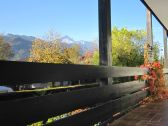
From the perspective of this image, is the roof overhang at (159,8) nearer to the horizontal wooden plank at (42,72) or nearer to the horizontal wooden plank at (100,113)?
the horizontal wooden plank at (100,113)

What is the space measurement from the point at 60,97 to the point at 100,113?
127 cm

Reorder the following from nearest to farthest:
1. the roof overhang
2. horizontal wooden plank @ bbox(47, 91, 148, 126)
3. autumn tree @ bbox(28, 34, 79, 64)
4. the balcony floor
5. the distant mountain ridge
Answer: horizontal wooden plank @ bbox(47, 91, 148, 126), the balcony floor, the roof overhang, autumn tree @ bbox(28, 34, 79, 64), the distant mountain ridge

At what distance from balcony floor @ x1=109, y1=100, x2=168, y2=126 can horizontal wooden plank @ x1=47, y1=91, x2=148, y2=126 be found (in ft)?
0.51

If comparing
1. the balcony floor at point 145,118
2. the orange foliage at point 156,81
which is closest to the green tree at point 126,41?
the orange foliage at point 156,81

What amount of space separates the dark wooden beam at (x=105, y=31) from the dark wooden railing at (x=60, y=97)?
0.19 meters

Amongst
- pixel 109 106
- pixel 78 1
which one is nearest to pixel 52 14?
pixel 78 1

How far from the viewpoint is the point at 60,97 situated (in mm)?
3141

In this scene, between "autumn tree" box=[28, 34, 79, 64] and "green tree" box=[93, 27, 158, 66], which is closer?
"autumn tree" box=[28, 34, 79, 64]

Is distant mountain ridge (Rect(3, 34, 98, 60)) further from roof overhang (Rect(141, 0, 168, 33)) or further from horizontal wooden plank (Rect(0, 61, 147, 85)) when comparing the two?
horizontal wooden plank (Rect(0, 61, 147, 85))

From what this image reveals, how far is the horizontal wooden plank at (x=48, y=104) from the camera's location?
7.82ft

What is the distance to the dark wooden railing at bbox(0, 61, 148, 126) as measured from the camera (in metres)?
2.41

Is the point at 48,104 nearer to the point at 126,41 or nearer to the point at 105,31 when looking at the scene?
the point at 105,31

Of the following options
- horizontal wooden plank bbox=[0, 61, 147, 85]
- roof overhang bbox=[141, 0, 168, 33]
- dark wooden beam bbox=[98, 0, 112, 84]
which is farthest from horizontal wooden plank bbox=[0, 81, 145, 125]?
roof overhang bbox=[141, 0, 168, 33]

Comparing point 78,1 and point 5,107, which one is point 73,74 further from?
point 78,1
